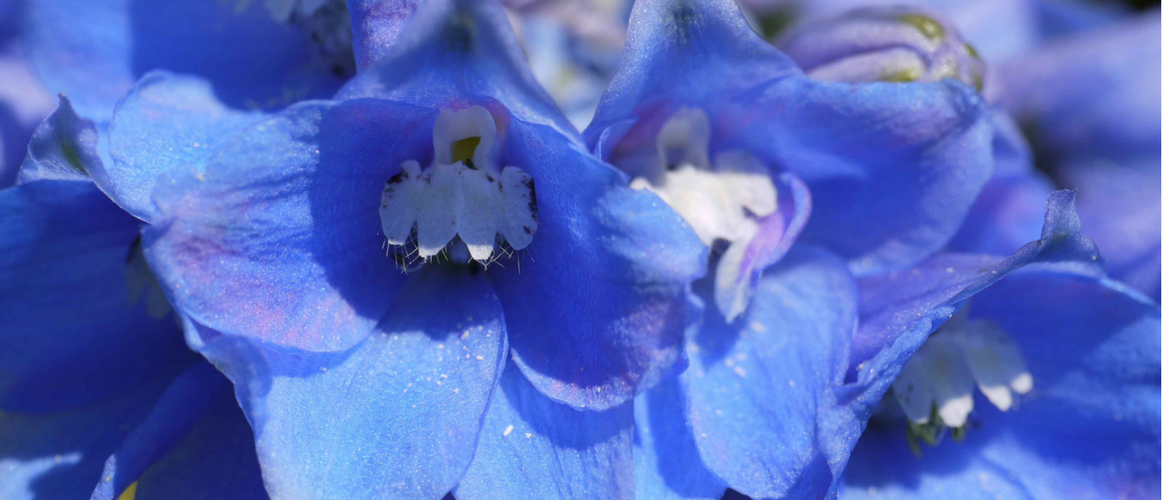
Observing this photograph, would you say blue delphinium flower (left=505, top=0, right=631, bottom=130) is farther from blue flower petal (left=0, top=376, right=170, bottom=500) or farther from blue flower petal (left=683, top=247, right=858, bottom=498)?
blue flower petal (left=0, top=376, right=170, bottom=500)

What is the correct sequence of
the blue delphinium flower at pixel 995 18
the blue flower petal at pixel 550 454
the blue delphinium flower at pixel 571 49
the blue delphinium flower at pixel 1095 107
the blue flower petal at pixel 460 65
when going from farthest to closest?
the blue delphinium flower at pixel 995 18 → the blue delphinium flower at pixel 1095 107 → the blue delphinium flower at pixel 571 49 → the blue flower petal at pixel 550 454 → the blue flower petal at pixel 460 65

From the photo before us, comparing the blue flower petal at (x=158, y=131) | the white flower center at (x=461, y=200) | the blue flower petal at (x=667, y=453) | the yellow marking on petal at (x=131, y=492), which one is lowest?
the yellow marking on petal at (x=131, y=492)

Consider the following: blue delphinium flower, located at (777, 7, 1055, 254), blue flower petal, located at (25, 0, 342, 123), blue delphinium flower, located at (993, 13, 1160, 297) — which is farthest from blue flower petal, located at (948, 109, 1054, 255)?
blue flower petal, located at (25, 0, 342, 123)

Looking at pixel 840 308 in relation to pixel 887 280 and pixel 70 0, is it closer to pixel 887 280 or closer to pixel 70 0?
pixel 887 280

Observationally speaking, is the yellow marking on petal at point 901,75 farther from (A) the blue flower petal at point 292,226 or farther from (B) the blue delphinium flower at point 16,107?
(B) the blue delphinium flower at point 16,107

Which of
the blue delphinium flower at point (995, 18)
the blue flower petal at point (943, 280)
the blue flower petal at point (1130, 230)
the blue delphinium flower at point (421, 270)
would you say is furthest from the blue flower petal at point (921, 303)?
the blue delphinium flower at point (995, 18)

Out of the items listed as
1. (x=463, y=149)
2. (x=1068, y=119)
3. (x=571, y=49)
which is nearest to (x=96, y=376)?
(x=463, y=149)
